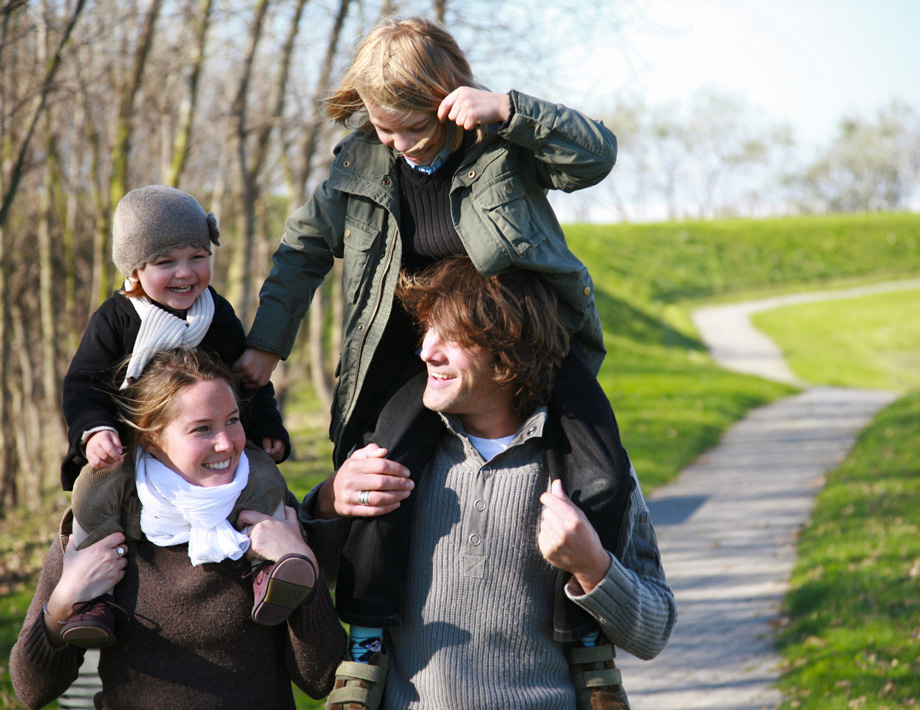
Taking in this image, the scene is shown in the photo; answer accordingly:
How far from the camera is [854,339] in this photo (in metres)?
25.1

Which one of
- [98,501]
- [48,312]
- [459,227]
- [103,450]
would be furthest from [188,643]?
[48,312]

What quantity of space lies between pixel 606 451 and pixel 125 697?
131cm

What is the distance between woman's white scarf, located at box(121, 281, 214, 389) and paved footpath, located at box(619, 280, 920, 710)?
3520 mm

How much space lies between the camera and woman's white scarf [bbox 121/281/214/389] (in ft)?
7.00

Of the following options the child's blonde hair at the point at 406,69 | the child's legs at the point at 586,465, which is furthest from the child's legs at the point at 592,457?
the child's blonde hair at the point at 406,69

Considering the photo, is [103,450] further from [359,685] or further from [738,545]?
[738,545]

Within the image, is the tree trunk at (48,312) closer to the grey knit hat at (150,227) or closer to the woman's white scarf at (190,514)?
the grey knit hat at (150,227)

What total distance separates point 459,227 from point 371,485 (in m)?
0.70

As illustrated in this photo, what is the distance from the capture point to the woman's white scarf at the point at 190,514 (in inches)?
80.0

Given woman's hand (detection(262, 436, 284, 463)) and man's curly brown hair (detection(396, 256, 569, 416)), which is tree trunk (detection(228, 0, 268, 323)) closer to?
woman's hand (detection(262, 436, 284, 463))

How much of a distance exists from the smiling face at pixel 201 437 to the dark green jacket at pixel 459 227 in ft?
0.98

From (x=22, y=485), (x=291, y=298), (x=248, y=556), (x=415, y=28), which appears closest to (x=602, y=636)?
(x=248, y=556)

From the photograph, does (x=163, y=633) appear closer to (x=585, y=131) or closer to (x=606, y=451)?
(x=606, y=451)

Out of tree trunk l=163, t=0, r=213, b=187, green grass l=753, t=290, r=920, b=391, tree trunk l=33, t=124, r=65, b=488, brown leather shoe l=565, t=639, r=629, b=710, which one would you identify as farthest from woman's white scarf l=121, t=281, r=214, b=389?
green grass l=753, t=290, r=920, b=391
